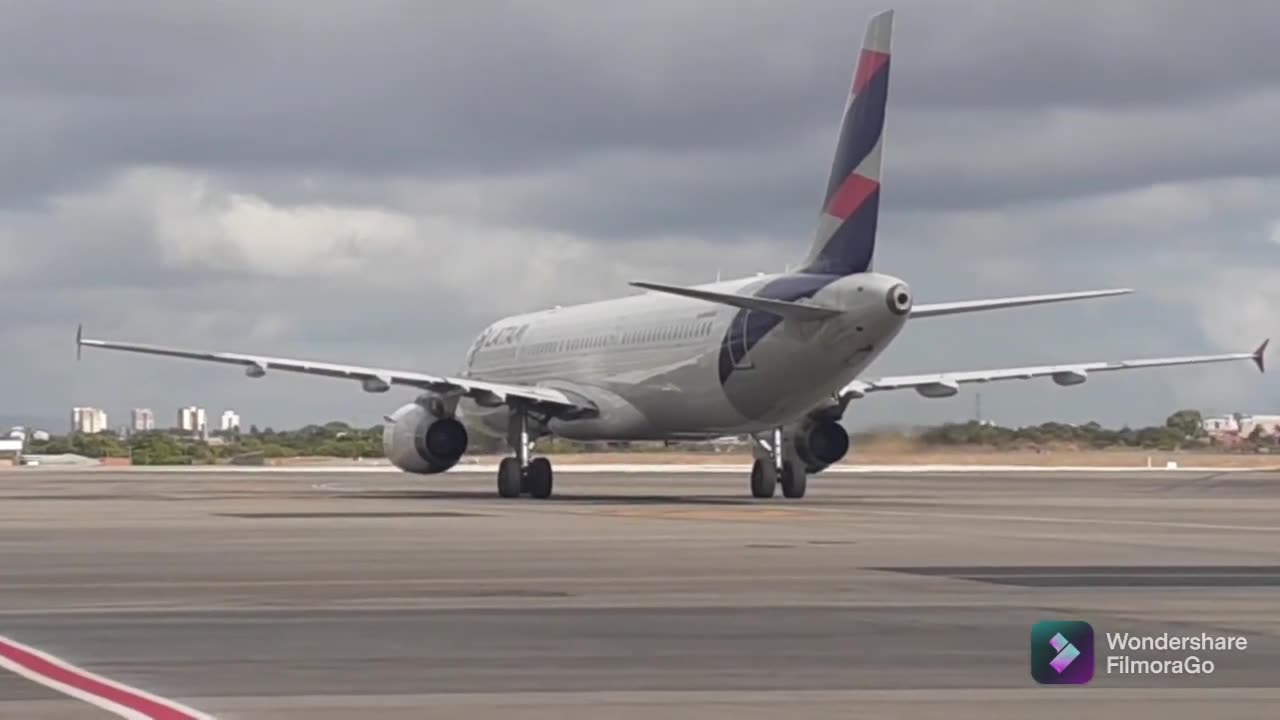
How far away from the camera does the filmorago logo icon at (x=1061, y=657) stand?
14.3 meters

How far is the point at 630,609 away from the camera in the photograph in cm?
1980

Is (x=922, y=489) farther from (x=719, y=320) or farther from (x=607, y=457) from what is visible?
(x=607, y=457)

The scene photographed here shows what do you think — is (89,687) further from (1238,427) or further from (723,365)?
(1238,427)

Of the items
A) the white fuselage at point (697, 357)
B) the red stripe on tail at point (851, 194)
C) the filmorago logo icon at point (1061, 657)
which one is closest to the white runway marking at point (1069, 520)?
the white fuselage at point (697, 357)

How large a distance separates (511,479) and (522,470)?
14.7 inches

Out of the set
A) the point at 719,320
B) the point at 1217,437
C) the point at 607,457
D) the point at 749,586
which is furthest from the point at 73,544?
the point at 1217,437

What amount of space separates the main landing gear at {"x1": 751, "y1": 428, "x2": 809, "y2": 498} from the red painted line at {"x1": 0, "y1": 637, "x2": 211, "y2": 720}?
3852 cm

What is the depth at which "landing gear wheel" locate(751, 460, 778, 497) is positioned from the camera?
5469 centimetres

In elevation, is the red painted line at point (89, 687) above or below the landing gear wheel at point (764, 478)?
below

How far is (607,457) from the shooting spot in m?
119

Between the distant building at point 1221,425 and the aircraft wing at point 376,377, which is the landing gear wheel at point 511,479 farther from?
the distant building at point 1221,425

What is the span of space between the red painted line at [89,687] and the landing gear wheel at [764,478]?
38543 mm

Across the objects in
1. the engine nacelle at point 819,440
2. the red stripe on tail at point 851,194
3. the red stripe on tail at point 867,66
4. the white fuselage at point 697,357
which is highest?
the red stripe on tail at point 867,66

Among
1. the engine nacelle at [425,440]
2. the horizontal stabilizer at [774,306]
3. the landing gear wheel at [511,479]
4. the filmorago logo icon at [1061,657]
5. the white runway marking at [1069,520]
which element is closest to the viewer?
the filmorago logo icon at [1061,657]
